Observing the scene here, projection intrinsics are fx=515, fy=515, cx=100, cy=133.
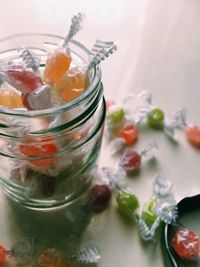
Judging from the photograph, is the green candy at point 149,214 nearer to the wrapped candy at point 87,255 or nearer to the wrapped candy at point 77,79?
the wrapped candy at point 87,255

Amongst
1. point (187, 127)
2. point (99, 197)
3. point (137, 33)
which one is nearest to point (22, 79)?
point (99, 197)

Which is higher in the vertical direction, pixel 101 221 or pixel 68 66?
pixel 68 66

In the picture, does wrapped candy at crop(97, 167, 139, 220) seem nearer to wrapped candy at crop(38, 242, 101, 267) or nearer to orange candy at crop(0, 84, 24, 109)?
wrapped candy at crop(38, 242, 101, 267)

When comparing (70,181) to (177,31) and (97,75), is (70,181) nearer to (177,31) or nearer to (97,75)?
(97,75)

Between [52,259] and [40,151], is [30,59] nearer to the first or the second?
[40,151]

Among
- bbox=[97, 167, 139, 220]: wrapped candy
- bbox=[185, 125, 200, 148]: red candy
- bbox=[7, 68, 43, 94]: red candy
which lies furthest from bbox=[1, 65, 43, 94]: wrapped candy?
bbox=[185, 125, 200, 148]: red candy

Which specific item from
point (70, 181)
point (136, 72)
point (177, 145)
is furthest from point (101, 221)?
point (136, 72)
